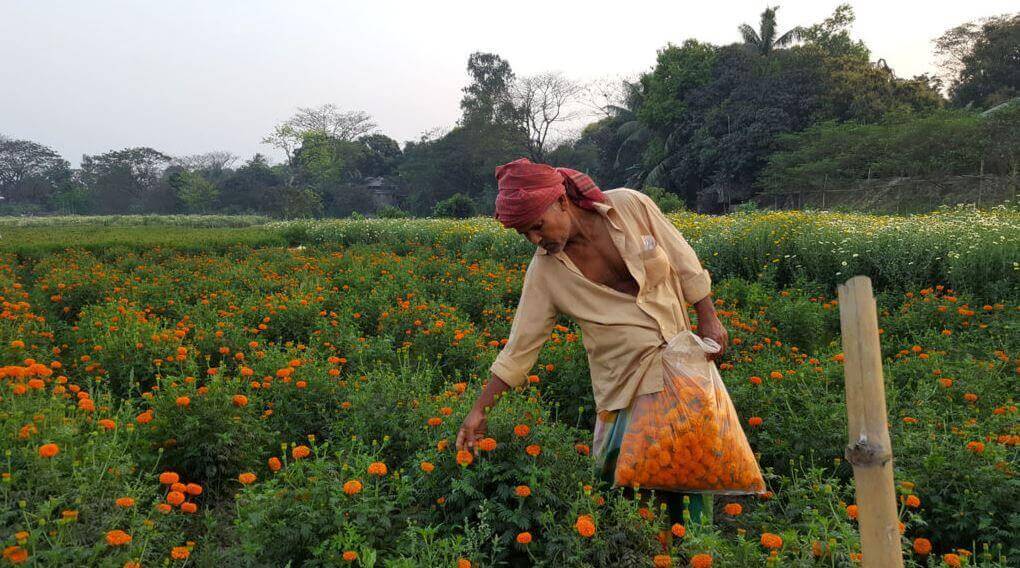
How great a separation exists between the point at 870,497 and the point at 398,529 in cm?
146

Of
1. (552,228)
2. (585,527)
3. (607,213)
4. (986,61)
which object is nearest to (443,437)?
(585,527)

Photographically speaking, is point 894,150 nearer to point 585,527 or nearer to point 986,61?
point 986,61

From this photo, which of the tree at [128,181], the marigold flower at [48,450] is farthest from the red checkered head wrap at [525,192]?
the tree at [128,181]

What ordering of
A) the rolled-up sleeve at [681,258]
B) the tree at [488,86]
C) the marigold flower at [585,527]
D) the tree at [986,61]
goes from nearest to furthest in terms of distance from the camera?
the marigold flower at [585,527] < the rolled-up sleeve at [681,258] < the tree at [986,61] < the tree at [488,86]

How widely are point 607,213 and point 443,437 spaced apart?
1013 millimetres

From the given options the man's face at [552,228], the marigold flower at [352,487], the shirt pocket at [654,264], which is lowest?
the marigold flower at [352,487]

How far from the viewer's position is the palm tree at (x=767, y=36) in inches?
1208

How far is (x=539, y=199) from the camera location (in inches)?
77.0

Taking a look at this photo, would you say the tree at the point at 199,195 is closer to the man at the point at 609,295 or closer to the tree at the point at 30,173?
the tree at the point at 30,173

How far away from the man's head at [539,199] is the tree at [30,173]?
70990 mm

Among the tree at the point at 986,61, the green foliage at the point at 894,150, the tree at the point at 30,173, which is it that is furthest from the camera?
the tree at the point at 30,173

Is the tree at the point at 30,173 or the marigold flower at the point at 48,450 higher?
the tree at the point at 30,173

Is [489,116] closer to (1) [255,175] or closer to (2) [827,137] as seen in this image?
(1) [255,175]

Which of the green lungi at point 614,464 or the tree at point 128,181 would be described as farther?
the tree at point 128,181
